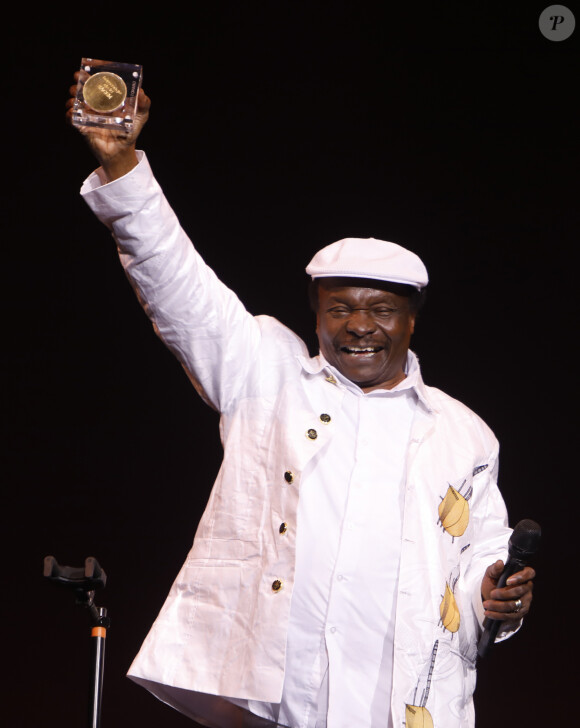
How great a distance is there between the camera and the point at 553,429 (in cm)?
343

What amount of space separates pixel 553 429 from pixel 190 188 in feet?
4.80

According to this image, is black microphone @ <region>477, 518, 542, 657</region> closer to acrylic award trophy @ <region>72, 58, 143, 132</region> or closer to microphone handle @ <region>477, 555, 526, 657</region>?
microphone handle @ <region>477, 555, 526, 657</region>

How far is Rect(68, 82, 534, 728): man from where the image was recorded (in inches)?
77.9

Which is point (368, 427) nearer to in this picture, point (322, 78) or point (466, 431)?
point (466, 431)

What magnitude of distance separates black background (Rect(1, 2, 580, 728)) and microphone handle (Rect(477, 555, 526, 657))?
1299 mm

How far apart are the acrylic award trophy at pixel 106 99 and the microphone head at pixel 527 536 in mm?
1058

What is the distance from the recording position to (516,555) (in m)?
1.97

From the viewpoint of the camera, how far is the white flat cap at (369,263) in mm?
2318

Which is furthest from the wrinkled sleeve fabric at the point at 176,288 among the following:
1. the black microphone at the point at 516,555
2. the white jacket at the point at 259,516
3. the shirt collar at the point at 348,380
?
the black microphone at the point at 516,555

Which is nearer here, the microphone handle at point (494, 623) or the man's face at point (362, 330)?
the microphone handle at point (494, 623)

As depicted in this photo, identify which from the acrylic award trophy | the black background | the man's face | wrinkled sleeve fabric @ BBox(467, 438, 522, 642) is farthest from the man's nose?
the black background

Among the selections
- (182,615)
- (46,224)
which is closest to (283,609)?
(182,615)

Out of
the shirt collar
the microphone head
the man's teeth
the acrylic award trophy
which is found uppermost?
the acrylic award trophy

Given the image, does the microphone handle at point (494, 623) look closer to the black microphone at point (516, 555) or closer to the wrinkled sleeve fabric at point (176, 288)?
the black microphone at point (516, 555)
